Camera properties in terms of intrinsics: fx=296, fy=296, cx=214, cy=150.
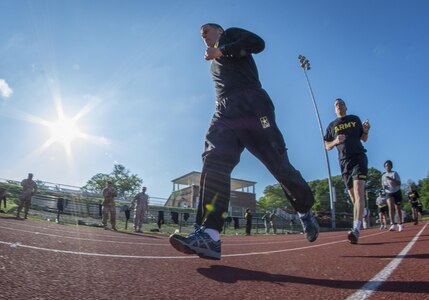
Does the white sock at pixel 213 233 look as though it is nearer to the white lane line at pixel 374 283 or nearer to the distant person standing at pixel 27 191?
the white lane line at pixel 374 283

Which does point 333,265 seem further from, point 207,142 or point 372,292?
point 207,142

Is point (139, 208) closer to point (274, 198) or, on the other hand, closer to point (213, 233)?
point (213, 233)

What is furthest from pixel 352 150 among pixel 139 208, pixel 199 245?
pixel 139 208

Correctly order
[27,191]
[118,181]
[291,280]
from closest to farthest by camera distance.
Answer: [291,280] → [27,191] → [118,181]

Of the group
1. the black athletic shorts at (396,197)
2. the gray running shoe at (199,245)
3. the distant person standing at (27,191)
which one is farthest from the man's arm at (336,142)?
the distant person standing at (27,191)

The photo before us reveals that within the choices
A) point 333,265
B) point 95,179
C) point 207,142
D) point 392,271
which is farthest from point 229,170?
point 95,179

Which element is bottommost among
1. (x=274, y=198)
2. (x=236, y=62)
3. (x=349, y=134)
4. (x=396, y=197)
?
(x=396, y=197)

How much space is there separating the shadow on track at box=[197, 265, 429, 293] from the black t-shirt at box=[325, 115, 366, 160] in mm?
3320

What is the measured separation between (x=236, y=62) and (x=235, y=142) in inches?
31.9

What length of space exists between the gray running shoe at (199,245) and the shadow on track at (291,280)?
12cm

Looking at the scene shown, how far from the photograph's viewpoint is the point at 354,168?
4.86 metres

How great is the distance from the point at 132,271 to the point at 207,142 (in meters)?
1.21

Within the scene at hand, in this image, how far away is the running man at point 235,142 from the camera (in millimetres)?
2412

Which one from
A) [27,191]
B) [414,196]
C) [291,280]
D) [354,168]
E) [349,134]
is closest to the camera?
[291,280]
